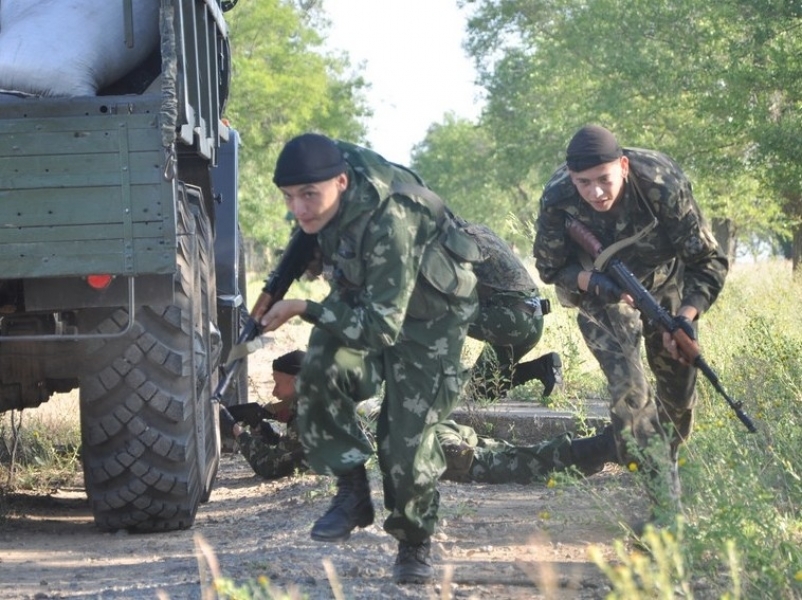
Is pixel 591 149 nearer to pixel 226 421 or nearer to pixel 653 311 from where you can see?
pixel 653 311

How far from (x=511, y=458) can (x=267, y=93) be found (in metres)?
25.4

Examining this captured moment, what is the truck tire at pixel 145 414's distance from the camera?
629cm

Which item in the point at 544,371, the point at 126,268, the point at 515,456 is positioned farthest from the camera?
the point at 544,371

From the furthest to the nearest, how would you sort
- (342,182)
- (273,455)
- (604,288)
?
(273,455) < (604,288) < (342,182)

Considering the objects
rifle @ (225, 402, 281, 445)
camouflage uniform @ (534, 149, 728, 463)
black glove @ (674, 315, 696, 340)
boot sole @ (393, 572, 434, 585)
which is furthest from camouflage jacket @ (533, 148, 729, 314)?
rifle @ (225, 402, 281, 445)

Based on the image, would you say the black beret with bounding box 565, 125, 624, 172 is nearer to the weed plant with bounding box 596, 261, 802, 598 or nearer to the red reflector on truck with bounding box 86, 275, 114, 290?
the weed plant with bounding box 596, 261, 802, 598

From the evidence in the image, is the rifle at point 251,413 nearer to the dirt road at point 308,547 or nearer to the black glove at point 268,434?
the black glove at point 268,434

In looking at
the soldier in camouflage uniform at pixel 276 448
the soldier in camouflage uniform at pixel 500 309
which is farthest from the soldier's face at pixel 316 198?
the soldier in camouflage uniform at pixel 500 309

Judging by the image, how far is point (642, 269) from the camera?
6.36 m

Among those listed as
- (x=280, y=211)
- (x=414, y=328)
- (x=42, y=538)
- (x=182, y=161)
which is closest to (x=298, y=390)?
(x=414, y=328)

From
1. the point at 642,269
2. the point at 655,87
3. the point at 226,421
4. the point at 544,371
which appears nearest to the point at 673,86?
the point at 655,87

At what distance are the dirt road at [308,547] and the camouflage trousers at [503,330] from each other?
3.46 feet

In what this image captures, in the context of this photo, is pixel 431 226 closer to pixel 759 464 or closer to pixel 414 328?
pixel 414 328

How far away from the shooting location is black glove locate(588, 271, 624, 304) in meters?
6.00
